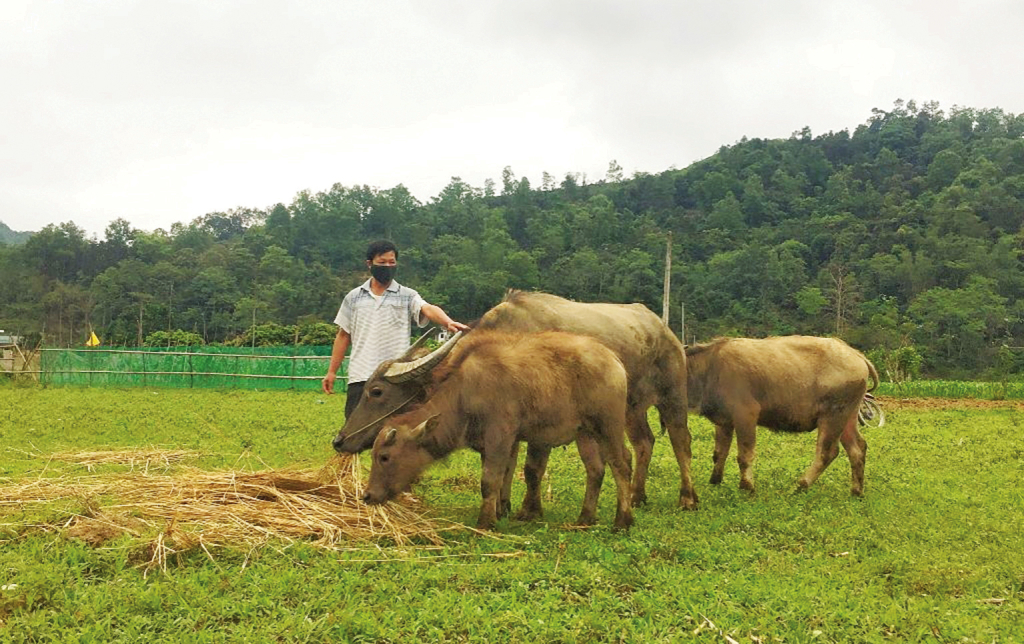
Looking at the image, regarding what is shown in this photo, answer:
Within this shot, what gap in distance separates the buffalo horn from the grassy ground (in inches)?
53.8

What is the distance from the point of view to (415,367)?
6078mm

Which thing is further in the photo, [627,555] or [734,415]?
[734,415]

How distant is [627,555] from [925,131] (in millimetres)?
103703

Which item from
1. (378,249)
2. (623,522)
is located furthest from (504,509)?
(378,249)

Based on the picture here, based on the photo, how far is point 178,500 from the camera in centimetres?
590

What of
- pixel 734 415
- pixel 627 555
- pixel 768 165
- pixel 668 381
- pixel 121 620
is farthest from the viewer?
pixel 768 165

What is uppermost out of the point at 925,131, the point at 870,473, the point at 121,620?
the point at 925,131

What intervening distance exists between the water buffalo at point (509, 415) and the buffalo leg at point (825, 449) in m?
3.29

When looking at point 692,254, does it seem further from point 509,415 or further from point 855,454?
point 509,415

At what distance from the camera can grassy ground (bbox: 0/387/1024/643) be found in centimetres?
396

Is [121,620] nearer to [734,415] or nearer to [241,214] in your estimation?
[734,415]

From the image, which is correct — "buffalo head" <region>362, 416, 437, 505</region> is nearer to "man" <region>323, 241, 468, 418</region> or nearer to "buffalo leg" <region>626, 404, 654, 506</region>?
"man" <region>323, 241, 468, 418</region>

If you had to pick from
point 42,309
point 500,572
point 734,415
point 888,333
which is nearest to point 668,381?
point 734,415

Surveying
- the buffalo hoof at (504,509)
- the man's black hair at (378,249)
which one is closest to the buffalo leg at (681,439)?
the buffalo hoof at (504,509)
